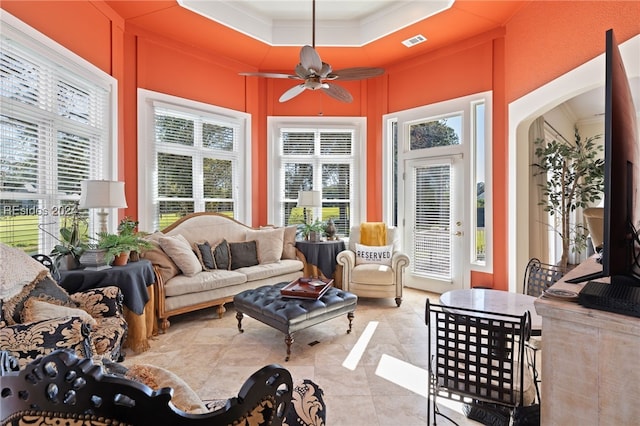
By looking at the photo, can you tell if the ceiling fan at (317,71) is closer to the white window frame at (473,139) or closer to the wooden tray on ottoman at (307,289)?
the white window frame at (473,139)

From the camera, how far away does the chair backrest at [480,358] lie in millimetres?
1399

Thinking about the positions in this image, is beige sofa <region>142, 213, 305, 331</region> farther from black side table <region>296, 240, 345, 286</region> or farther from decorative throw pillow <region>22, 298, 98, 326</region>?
decorative throw pillow <region>22, 298, 98, 326</region>

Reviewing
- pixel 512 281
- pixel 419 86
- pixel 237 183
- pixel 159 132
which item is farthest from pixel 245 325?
pixel 419 86

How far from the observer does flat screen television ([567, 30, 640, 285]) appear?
0.86 meters

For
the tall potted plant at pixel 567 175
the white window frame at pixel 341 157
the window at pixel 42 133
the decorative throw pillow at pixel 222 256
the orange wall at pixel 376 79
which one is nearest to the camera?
the window at pixel 42 133

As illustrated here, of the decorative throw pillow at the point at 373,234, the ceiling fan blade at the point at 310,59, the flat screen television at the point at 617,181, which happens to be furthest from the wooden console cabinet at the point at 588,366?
the decorative throw pillow at the point at 373,234

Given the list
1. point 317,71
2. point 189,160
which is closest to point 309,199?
point 189,160

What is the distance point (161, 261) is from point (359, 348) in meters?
2.26

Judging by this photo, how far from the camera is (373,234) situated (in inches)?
185

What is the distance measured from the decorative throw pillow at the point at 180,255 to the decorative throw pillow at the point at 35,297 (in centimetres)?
131

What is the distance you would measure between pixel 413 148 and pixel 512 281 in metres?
2.36

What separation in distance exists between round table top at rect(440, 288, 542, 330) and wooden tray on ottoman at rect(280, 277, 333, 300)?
1145mm

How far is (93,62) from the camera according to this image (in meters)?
3.35

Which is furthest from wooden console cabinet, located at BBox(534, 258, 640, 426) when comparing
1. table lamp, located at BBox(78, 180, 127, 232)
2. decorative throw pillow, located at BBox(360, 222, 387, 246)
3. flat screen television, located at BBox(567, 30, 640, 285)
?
decorative throw pillow, located at BBox(360, 222, 387, 246)
